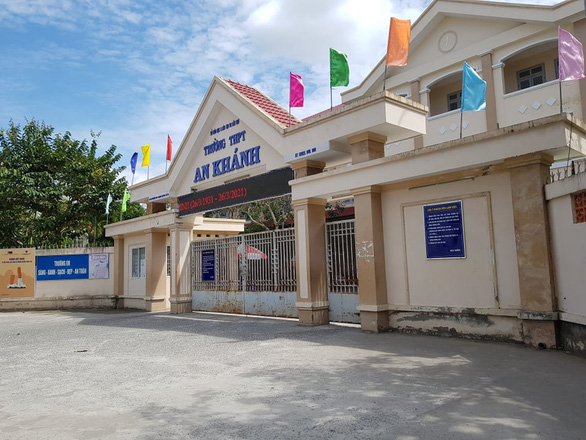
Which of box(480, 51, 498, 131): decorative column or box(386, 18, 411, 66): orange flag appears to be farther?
box(480, 51, 498, 131): decorative column

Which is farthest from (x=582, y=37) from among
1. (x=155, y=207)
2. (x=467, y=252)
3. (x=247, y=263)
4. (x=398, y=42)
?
(x=155, y=207)

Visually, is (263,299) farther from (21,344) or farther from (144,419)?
(144,419)

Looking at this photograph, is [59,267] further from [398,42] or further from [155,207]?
[398,42]

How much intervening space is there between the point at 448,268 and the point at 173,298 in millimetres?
9034

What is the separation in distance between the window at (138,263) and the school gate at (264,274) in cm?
297

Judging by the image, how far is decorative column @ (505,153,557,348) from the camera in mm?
6434

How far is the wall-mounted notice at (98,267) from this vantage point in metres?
17.7

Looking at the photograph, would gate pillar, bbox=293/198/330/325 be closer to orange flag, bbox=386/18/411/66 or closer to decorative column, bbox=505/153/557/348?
orange flag, bbox=386/18/411/66

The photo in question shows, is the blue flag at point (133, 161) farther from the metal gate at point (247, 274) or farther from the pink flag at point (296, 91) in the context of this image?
the pink flag at point (296, 91)

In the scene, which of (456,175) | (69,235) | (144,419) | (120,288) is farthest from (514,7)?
(69,235)

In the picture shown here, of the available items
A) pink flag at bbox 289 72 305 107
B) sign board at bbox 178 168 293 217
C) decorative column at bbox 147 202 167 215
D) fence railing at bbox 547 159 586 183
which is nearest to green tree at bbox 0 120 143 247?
decorative column at bbox 147 202 167 215

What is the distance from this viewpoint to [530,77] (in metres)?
14.3

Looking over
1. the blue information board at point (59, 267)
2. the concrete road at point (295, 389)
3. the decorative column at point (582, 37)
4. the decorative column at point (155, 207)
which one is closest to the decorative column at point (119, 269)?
the blue information board at point (59, 267)

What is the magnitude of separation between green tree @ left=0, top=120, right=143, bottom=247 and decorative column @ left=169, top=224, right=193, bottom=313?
7.28 meters
